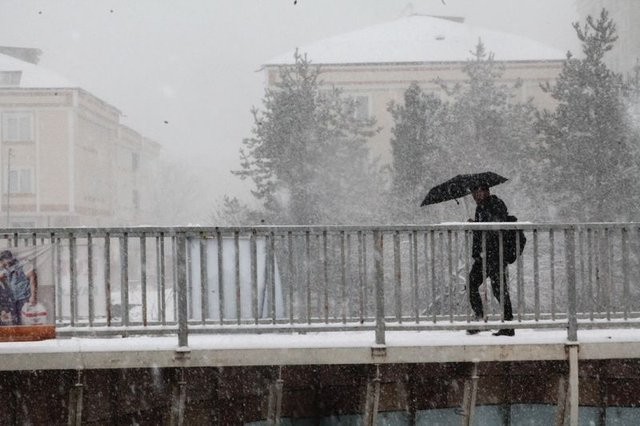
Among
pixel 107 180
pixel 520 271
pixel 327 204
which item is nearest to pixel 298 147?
pixel 327 204

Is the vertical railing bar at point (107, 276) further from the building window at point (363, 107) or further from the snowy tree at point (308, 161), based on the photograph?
the building window at point (363, 107)

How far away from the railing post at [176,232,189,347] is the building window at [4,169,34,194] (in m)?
59.8

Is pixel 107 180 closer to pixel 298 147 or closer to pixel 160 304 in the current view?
pixel 298 147

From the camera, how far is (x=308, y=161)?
49656mm

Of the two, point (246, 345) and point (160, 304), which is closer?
point (246, 345)

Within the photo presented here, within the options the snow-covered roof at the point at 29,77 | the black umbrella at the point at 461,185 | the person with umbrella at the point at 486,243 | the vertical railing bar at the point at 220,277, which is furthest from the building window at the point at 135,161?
the vertical railing bar at the point at 220,277

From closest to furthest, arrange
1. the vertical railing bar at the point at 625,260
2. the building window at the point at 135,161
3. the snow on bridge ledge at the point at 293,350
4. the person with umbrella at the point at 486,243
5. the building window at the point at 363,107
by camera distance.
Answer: the snow on bridge ledge at the point at 293,350
the vertical railing bar at the point at 625,260
the person with umbrella at the point at 486,243
the building window at the point at 363,107
the building window at the point at 135,161

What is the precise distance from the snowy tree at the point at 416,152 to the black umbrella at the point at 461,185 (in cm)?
3314

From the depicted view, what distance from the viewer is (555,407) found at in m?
10.4

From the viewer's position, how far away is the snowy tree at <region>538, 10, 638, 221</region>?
138 feet

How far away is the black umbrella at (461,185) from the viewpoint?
11430 mm

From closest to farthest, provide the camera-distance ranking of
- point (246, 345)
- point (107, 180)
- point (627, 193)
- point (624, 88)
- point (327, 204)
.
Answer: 1. point (246, 345)
2. point (627, 193)
3. point (624, 88)
4. point (327, 204)
5. point (107, 180)

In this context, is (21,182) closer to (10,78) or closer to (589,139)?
(10,78)

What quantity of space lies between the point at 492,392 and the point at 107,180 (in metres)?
69.4
